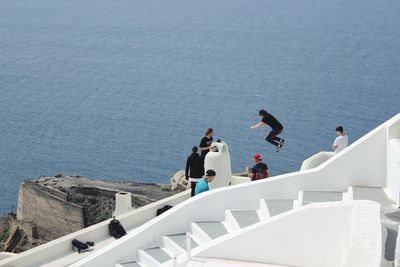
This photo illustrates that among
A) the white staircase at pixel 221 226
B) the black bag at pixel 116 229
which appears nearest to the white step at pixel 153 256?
the white staircase at pixel 221 226

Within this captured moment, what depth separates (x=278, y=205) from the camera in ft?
49.6

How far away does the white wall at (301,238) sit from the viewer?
1234 cm

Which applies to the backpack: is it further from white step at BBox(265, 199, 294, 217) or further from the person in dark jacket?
white step at BBox(265, 199, 294, 217)

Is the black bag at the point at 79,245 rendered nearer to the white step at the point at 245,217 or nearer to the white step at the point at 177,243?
the white step at the point at 177,243

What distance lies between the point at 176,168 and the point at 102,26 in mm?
70753

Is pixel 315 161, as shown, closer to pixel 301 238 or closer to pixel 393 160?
pixel 393 160

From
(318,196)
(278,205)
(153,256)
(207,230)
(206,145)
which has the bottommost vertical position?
(153,256)

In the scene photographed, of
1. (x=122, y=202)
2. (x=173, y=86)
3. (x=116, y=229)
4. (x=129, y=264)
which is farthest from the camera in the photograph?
(x=173, y=86)

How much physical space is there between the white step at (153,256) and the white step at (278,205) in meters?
1.84

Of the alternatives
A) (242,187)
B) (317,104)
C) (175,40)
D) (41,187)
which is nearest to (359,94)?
(317,104)

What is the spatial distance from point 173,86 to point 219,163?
231ft

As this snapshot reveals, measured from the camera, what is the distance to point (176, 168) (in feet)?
207

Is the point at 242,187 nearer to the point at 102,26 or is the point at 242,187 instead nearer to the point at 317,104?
the point at 317,104

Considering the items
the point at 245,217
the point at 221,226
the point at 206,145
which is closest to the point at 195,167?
the point at 206,145
